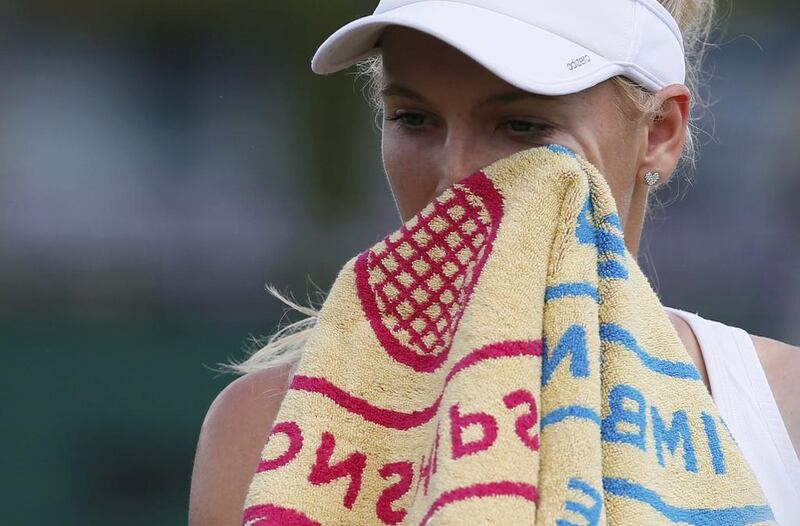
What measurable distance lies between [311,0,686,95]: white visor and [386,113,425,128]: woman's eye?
0.32ft

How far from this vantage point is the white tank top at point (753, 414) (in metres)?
1.17

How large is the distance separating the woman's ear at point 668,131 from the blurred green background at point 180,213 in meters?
1.63

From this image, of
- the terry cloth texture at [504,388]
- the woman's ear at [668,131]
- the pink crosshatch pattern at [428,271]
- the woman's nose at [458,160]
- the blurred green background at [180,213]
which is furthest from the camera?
the blurred green background at [180,213]

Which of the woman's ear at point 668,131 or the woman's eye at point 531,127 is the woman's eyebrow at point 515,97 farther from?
the woman's ear at point 668,131

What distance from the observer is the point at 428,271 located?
1015 millimetres

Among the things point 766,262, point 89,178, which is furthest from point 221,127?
point 766,262

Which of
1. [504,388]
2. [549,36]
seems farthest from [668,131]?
[504,388]

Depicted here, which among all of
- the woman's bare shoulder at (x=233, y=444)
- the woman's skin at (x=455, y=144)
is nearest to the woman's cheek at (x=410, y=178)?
the woman's skin at (x=455, y=144)

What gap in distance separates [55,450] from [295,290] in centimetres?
74

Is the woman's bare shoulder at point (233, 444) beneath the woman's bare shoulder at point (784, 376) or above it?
beneath

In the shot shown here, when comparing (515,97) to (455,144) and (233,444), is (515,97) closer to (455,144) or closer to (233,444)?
(455,144)

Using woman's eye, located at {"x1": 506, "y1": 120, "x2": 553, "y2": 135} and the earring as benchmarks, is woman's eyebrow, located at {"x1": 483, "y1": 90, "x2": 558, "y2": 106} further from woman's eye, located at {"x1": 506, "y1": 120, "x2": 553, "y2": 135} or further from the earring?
the earring

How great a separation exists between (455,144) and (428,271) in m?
0.18

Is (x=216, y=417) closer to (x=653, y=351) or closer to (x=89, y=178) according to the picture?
(x=653, y=351)
